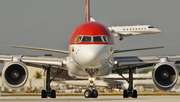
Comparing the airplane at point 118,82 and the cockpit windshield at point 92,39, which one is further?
the airplane at point 118,82

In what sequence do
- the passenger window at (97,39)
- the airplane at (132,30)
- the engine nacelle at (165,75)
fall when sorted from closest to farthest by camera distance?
1. the passenger window at (97,39)
2. the engine nacelle at (165,75)
3. the airplane at (132,30)

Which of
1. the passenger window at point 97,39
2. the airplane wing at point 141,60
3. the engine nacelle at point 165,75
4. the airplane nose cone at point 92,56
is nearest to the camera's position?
the airplane nose cone at point 92,56

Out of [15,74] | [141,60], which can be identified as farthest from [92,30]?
[15,74]

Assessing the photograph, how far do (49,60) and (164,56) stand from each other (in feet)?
27.1

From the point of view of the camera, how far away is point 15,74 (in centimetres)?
2030

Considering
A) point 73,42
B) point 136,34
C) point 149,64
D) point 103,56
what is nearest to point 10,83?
point 73,42

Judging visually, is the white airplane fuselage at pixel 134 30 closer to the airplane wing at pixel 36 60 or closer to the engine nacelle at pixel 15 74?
the airplane wing at pixel 36 60

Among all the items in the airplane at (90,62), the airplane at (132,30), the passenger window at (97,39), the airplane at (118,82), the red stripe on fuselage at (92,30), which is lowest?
the airplane at (118,82)

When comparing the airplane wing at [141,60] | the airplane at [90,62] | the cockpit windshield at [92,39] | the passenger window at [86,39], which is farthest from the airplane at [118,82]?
the passenger window at [86,39]

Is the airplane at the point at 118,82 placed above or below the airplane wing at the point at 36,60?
below

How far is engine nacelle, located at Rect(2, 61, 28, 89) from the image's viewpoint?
20.0 meters

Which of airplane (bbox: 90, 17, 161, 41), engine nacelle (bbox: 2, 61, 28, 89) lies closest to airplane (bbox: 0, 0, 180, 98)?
engine nacelle (bbox: 2, 61, 28, 89)

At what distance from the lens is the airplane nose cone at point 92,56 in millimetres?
15836

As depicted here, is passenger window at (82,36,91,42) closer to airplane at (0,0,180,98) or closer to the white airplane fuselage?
airplane at (0,0,180,98)
